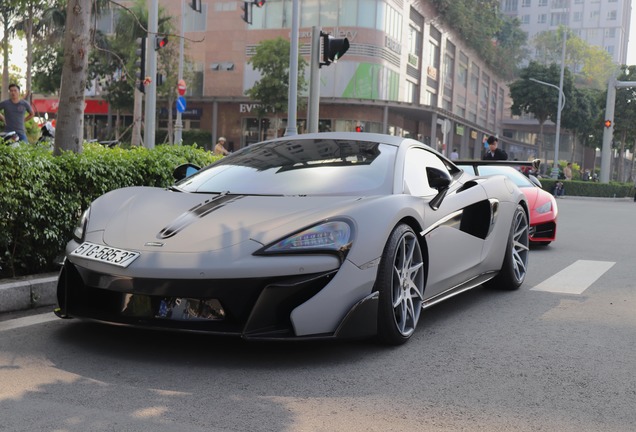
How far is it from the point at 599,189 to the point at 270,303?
36969 mm

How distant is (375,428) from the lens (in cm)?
322

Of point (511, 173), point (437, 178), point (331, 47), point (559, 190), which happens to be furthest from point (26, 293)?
point (559, 190)

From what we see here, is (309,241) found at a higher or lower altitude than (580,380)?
higher

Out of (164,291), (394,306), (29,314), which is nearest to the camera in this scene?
(164,291)

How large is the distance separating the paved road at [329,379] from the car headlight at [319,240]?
0.61 m

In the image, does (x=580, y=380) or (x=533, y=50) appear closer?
(x=580, y=380)

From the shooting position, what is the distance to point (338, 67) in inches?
1827

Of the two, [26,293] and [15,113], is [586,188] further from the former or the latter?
[26,293]

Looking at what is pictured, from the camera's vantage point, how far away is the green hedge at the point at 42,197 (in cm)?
564

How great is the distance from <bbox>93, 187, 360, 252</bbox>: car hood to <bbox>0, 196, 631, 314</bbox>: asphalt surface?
94 centimetres

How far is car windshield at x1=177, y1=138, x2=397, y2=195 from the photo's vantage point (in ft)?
16.0

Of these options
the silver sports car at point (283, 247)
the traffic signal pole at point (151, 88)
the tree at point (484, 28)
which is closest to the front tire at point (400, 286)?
the silver sports car at point (283, 247)

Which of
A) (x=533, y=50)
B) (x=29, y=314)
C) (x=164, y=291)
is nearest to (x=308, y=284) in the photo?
(x=164, y=291)

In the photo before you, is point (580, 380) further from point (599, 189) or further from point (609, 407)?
point (599, 189)
